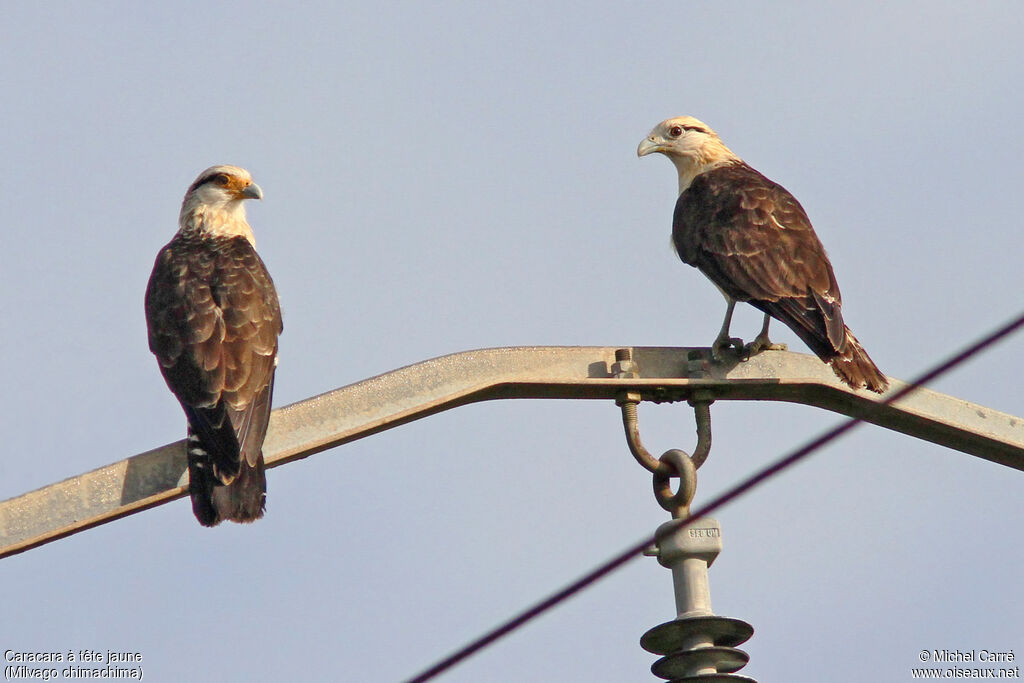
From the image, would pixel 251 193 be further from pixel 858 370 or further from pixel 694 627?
pixel 694 627

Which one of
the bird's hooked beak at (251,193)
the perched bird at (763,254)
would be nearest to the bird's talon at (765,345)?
the perched bird at (763,254)

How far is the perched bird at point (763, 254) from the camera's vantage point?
24.8ft

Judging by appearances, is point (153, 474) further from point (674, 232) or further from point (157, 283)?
point (674, 232)

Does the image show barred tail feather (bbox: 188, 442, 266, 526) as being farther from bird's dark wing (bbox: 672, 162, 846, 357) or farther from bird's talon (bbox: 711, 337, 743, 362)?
bird's dark wing (bbox: 672, 162, 846, 357)

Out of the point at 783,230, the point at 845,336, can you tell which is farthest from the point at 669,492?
the point at 783,230

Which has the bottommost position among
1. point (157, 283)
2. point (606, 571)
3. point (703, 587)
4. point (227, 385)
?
point (606, 571)

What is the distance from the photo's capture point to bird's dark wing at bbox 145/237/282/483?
6.29 m

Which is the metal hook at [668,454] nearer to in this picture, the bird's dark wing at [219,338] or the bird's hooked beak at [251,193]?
the bird's dark wing at [219,338]

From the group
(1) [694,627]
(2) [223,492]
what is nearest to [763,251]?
(2) [223,492]

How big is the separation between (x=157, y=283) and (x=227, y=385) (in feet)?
4.97

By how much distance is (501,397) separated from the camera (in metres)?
5.38

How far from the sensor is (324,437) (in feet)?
16.4

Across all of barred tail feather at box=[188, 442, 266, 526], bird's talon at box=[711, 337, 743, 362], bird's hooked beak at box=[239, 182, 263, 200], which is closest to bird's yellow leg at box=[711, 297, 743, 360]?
bird's talon at box=[711, 337, 743, 362]

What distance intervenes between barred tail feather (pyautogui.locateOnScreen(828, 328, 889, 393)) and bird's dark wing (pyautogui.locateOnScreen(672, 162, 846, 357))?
38 centimetres
